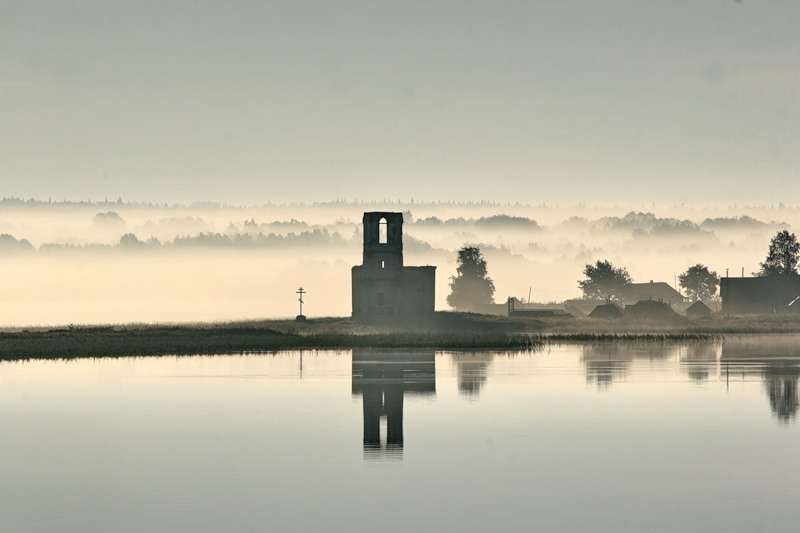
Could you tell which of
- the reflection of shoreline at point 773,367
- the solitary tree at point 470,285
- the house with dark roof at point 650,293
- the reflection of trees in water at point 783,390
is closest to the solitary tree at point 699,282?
the house with dark roof at point 650,293

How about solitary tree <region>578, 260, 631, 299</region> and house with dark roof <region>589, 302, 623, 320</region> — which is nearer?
house with dark roof <region>589, 302, 623, 320</region>

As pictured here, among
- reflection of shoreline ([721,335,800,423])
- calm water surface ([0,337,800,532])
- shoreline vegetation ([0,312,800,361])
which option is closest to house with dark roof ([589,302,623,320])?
shoreline vegetation ([0,312,800,361])

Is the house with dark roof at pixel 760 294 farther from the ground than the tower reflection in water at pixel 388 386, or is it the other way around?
the house with dark roof at pixel 760 294

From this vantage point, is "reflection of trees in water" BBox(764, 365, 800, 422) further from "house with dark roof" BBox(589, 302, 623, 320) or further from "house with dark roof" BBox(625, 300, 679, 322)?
"house with dark roof" BBox(589, 302, 623, 320)

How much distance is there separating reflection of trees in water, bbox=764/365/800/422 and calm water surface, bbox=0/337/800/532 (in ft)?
0.76

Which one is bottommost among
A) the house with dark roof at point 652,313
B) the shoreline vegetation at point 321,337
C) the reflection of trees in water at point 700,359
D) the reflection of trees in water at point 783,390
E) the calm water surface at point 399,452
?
the calm water surface at point 399,452

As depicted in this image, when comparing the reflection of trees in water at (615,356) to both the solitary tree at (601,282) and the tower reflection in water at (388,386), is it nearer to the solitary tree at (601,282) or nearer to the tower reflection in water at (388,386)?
the tower reflection in water at (388,386)

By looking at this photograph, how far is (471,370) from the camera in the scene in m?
56.4

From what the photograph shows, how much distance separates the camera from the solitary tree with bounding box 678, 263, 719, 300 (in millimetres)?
190500

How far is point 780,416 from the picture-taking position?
3528cm

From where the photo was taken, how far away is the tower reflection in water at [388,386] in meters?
29.7

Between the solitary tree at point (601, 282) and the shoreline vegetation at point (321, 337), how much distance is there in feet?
193

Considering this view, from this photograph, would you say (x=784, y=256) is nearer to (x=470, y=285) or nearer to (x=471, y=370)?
(x=470, y=285)

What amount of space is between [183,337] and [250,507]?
208 ft
